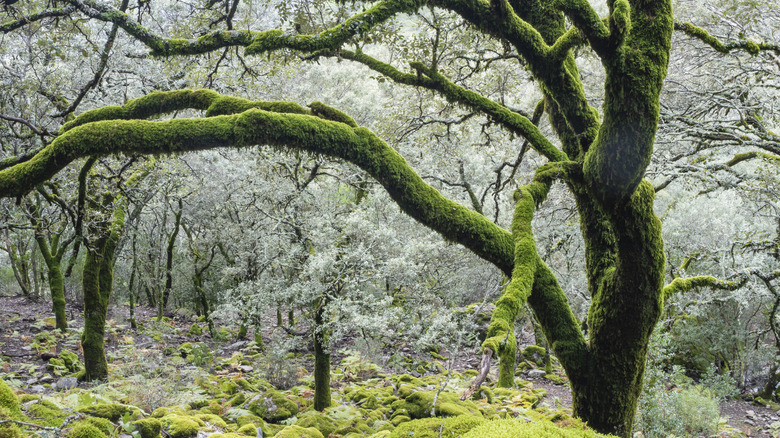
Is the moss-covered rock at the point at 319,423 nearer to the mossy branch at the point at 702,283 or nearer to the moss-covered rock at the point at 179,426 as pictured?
the moss-covered rock at the point at 179,426

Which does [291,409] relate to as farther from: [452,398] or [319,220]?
[319,220]

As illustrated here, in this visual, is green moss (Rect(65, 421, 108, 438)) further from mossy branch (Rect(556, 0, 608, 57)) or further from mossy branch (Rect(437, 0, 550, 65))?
mossy branch (Rect(556, 0, 608, 57))

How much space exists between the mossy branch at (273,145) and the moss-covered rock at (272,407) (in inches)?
204

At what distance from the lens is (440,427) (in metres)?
2.34

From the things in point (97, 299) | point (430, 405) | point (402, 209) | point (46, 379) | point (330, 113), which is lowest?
point (430, 405)

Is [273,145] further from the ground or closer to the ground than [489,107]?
closer to the ground

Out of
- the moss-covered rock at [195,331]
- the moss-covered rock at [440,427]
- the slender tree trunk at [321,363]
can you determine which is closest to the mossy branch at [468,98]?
the moss-covered rock at [440,427]

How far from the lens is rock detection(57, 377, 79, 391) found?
7828mm

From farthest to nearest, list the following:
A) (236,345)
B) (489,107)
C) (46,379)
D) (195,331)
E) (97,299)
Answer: (195,331), (236,345), (46,379), (97,299), (489,107)

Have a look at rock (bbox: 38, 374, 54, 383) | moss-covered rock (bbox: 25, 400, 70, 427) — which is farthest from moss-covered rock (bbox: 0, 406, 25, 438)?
rock (bbox: 38, 374, 54, 383)

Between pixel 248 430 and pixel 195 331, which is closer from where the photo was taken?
pixel 248 430

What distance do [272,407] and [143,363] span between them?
3.12 meters

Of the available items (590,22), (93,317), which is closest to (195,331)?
(93,317)

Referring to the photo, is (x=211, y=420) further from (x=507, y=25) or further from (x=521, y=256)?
(x=507, y=25)
